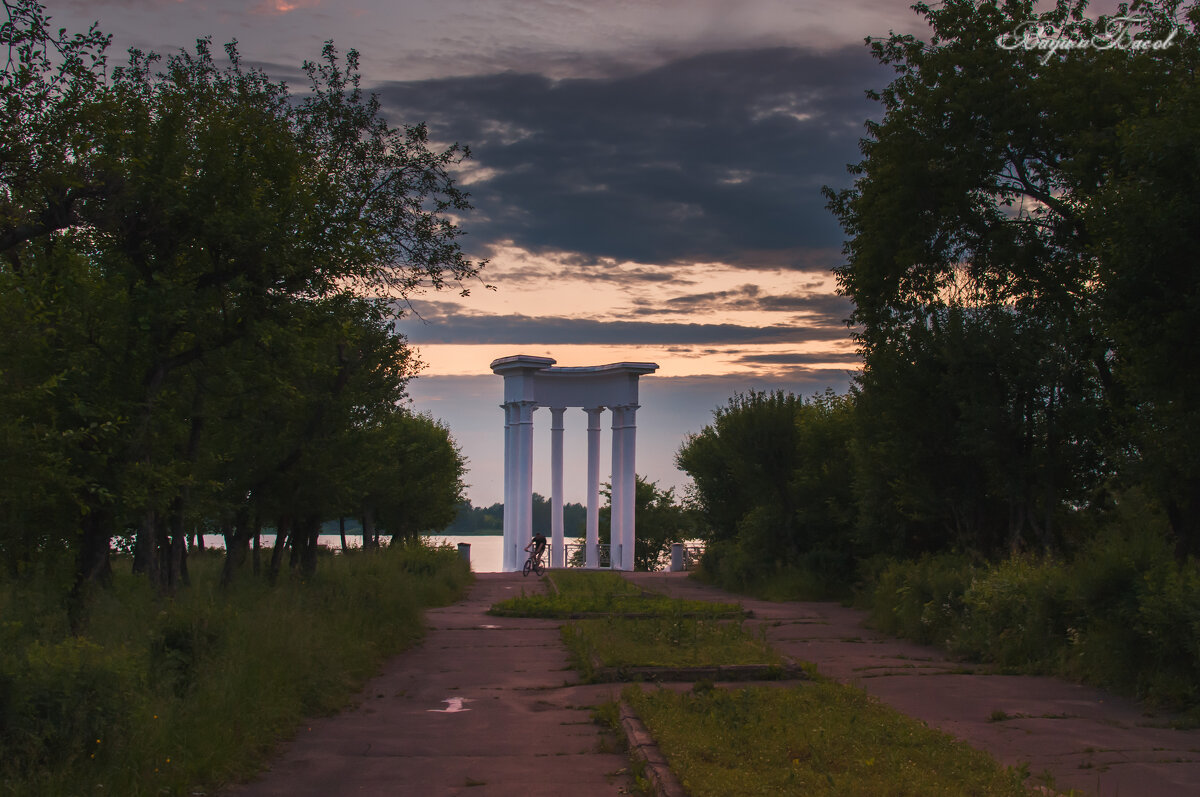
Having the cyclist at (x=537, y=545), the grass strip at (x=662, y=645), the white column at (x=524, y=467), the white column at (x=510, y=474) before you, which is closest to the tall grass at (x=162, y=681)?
the grass strip at (x=662, y=645)

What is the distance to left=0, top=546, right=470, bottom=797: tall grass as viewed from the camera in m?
7.27

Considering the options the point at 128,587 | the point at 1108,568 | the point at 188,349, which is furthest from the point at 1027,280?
the point at 128,587

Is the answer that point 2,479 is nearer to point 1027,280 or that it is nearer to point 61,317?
point 61,317

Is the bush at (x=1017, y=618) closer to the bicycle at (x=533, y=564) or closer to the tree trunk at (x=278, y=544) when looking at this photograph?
the tree trunk at (x=278, y=544)

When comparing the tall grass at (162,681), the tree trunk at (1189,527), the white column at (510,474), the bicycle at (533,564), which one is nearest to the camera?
the tall grass at (162,681)

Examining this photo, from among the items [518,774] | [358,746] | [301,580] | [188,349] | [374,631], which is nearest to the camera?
[518,774]

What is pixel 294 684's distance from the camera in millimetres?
11266

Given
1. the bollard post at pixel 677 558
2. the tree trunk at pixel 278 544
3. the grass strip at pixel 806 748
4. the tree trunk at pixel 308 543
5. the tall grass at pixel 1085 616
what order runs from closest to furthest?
the grass strip at pixel 806 748 < the tall grass at pixel 1085 616 < the tree trunk at pixel 278 544 < the tree trunk at pixel 308 543 < the bollard post at pixel 677 558

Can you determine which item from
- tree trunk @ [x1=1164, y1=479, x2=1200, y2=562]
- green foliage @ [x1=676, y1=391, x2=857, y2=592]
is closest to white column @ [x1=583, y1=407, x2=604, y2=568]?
green foliage @ [x1=676, y1=391, x2=857, y2=592]

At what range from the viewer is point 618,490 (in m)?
43.6

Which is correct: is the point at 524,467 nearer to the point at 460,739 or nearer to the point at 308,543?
the point at 308,543

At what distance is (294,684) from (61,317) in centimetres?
498

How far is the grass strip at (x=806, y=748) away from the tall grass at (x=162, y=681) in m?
3.46

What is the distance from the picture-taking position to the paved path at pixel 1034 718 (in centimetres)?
832
